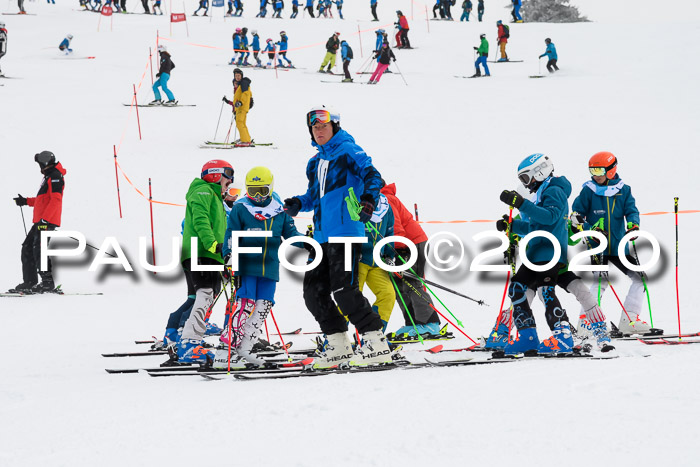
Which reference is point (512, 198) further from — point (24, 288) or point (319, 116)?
point (24, 288)

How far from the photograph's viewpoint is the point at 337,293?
5477 mm

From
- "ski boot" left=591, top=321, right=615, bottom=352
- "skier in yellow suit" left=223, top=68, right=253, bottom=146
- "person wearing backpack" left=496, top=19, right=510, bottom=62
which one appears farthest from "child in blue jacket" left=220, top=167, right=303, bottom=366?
"person wearing backpack" left=496, top=19, right=510, bottom=62

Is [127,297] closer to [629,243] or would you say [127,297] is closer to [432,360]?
[432,360]

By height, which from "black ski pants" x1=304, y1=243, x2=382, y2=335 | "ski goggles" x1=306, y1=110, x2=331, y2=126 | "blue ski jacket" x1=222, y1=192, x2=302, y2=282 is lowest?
"black ski pants" x1=304, y1=243, x2=382, y2=335

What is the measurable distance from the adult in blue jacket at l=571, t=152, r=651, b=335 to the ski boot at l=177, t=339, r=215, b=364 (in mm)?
3537

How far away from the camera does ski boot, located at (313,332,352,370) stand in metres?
5.61

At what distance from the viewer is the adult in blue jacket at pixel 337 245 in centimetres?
546

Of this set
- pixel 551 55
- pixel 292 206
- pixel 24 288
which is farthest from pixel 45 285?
pixel 551 55

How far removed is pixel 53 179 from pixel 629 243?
23.0 feet

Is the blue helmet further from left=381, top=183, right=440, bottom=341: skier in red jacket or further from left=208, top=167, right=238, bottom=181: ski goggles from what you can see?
left=208, top=167, right=238, bottom=181: ski goggles

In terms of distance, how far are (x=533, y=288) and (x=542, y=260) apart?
0.24 meters

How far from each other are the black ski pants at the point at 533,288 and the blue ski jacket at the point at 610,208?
1.41 m

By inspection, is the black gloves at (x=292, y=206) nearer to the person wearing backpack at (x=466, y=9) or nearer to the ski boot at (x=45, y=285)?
the ski boot at (x=45, y=285)

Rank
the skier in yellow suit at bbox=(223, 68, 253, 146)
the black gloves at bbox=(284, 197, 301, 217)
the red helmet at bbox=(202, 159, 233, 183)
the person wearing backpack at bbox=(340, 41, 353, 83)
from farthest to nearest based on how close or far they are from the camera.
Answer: the person wearing backpack at bbox=(340, 41, 353, 83)
the skier in yellow suit at bbox=(223, 68, 253, 146)
the red helmet at bbox=(202, 159, 233, 183)
the black gloves at bbox=(284, 197, 301, 217)
